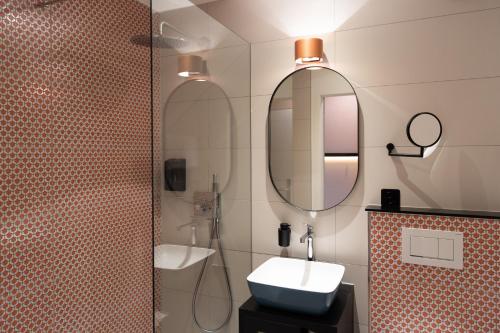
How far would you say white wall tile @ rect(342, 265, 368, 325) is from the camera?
197 cm

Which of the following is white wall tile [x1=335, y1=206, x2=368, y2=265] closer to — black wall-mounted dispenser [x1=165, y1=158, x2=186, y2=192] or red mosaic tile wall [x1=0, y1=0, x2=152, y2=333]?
black wall-mounted dispenser [x1=165, y1=158, x2=186, y2=192]

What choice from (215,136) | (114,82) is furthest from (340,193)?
(114,82)

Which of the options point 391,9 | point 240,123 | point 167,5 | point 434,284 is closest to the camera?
point 167,5

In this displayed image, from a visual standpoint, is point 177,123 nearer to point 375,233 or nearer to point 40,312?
point 40,312

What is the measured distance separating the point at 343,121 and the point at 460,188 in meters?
0.69

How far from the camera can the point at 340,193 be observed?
2.01m

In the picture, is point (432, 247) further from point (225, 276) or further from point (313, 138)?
point (225, 276)

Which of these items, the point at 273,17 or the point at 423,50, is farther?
the point at 273,17

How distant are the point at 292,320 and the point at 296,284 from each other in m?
0.26

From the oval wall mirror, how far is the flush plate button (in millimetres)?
417

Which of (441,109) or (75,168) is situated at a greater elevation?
(441,109)

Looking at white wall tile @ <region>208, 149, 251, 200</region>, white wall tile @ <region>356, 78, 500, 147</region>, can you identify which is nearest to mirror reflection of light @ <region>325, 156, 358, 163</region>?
white wall tile @ <region>356, 78, 500, 147</region>

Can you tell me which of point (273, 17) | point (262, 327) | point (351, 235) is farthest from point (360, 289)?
point (273, 17)

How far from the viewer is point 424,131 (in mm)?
1796
